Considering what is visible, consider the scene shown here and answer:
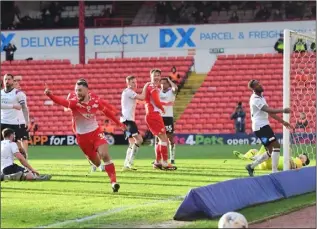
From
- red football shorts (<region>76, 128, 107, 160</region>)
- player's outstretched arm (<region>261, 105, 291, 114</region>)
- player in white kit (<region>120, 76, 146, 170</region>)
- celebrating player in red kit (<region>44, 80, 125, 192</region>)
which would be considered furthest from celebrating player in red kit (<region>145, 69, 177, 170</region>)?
red football shorts (<region>76, 128, 107, 160</region>)

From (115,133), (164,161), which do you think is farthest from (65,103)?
(115,133)

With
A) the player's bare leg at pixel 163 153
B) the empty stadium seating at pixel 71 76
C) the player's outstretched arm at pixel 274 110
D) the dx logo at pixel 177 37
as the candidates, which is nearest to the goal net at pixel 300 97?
the player's outstretched arm at pixel 274 110

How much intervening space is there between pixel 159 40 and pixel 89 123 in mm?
27481

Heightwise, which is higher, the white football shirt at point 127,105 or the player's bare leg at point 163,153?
the white football shirt at point 127,105

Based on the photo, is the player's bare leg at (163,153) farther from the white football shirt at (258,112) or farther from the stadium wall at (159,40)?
the stadium wall at (159,40)

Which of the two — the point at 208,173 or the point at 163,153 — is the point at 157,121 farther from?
the point at 208,173

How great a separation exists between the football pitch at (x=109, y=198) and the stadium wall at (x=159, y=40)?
70.4 ft

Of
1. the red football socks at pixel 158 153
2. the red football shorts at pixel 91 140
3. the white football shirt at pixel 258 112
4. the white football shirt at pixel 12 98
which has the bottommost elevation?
the red football socks at pixel 158 153

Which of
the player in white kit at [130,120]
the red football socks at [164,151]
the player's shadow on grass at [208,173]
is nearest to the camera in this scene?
the player's shadow on grass at [208,173]

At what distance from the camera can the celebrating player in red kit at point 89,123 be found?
43.0 ft

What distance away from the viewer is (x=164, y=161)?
17.8m

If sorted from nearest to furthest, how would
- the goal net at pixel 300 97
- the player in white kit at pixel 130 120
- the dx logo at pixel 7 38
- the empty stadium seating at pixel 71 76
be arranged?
the goal net at pixel 300 97
the player in white kit at pixel 130 120
the empty stadium seating at pixel 71 76
the dx logo at pixel 7 38

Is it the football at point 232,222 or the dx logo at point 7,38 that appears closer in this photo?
the football at point 232,222

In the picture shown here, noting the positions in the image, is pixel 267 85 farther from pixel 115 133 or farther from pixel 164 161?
pixel 164 161
